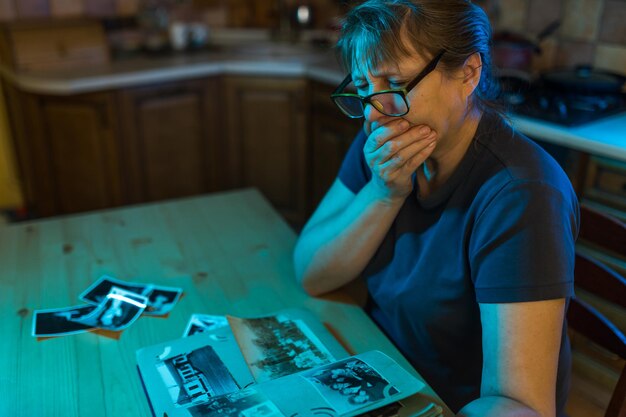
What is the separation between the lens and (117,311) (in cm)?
115

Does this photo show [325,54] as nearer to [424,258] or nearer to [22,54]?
[22,54]

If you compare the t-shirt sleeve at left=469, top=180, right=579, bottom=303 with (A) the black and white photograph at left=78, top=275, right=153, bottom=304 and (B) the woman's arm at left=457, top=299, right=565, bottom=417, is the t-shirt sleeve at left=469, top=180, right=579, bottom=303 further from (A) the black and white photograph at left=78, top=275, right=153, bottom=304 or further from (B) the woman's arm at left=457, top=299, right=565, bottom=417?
(A) the black and white photograph at left=78, top=275, right=153, bottom=304

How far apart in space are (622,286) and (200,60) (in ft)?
7.45

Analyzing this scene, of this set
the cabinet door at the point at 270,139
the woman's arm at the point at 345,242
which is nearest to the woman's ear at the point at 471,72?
the woman's arm at the point at 345,242

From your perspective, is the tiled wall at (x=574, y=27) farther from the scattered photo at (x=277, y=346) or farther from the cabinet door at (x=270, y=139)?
the scattered photo at (x=277, y=346)

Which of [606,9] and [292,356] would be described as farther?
[606,9]

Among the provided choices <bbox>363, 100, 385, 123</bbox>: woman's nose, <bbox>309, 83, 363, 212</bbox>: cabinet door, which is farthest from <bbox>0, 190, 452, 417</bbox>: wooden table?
<bbox>309, 83, 363, 212</bbox>: cabinet door

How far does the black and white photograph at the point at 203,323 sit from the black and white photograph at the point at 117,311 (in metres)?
0.11

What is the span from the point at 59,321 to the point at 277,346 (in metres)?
0.41

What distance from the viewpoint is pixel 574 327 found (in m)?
1.22

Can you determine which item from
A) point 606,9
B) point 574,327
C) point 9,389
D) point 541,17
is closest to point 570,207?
point 574,327

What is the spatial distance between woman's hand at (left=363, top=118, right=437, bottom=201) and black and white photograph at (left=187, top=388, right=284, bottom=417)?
1.45ft

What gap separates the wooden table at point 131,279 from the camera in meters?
0.96

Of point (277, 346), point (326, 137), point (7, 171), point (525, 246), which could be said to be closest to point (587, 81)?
point (326, 137)
